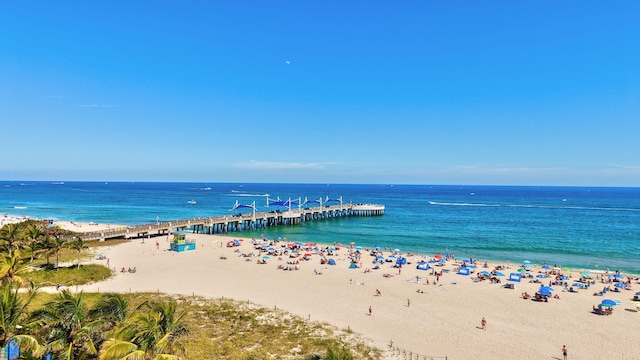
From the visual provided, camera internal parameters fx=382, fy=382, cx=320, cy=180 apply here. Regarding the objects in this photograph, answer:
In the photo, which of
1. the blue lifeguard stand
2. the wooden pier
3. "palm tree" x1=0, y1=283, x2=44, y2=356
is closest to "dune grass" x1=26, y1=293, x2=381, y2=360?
"palm tree" x1=0, y1=283, x2=44, y2=356

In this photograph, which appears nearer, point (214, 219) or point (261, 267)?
point (261, 267)

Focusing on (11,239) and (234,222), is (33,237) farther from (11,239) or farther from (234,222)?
(234,222)

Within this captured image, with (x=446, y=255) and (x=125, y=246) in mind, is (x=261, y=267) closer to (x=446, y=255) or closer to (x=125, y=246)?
(x=125, y=246)

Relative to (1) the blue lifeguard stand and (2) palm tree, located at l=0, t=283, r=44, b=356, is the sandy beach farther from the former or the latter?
(2) palm tree, located at l=0, t=283, r=44, b=356

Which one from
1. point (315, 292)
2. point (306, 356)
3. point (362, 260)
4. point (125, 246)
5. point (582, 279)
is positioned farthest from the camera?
point (125, 246)

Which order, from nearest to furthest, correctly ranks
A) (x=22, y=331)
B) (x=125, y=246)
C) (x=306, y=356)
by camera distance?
1. (x=22, y=331)
2. (x=306, y=356)
3. (x=125, y=246)

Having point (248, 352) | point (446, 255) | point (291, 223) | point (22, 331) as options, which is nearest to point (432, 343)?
point (248, 352)
